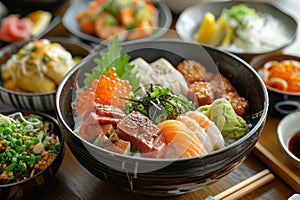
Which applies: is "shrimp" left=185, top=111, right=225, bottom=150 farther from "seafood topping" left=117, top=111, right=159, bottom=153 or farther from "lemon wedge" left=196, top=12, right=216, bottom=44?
"lemon wedge" left=196, top=12, right=216, bottom=44

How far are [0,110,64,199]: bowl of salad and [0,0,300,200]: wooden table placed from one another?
84 mm

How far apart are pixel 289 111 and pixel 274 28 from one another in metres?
0.74

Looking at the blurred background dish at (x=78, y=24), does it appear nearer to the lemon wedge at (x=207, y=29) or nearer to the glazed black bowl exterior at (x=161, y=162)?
the lemon wedge at (x=207, y=29)

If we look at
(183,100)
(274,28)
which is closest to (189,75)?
(183,100)

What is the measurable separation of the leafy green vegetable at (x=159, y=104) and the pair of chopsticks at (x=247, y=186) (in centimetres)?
32

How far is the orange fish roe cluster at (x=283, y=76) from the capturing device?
196 cm

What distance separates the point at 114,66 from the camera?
1.64 meters

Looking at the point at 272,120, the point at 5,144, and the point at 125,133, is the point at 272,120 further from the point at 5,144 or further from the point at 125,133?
the point at 5,144

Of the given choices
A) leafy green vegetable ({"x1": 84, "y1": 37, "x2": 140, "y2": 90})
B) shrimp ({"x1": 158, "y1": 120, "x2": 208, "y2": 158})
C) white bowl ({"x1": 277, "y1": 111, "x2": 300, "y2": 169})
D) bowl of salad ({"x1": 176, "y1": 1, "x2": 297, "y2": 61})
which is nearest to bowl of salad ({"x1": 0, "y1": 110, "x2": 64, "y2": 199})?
leafy green vegetable ({"x1": 84, "y1": 37, "x2": 140, "y2": 90})

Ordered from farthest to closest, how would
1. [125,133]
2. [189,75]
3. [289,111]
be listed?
[289,111] → [189,75] → [125,133]

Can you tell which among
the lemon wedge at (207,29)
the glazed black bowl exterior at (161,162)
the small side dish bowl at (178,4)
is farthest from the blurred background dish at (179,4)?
the glazed black bowl exterior at (161,162)

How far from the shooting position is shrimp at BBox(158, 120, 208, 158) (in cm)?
131

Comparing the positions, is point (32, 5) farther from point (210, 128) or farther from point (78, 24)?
point (210, 128)

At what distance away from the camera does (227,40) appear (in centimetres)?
237
